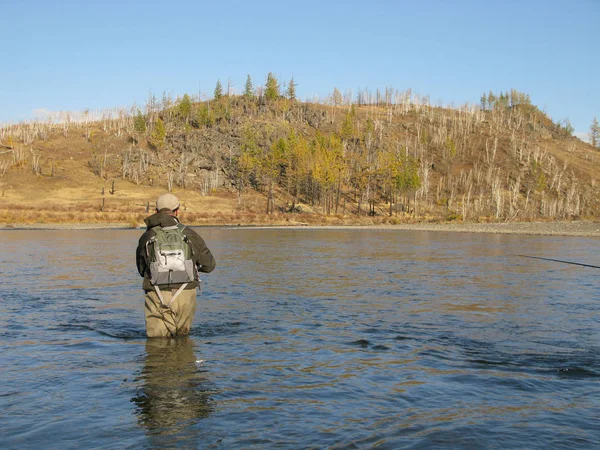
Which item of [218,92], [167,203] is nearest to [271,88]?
[218,92]

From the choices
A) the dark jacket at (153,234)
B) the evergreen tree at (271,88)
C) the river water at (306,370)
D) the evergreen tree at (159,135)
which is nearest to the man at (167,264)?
the dark jacket at (153,234)

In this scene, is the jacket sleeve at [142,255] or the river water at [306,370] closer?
the river water at [306,370]

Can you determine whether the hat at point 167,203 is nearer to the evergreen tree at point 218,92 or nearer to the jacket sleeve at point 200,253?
the jacket sleeve at point 200,253

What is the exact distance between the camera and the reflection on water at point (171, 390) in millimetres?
6082

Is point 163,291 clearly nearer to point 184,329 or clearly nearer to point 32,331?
point 184,329

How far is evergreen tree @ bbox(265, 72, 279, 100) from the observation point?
183m

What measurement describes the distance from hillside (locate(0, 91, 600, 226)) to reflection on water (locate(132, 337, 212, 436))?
68942mm

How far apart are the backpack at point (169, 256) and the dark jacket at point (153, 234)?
0.07 m

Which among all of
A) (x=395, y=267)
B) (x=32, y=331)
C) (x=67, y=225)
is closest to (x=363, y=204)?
(x=67, y=225)

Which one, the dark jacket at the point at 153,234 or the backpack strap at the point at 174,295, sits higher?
the dark jacket at the point at 153,234

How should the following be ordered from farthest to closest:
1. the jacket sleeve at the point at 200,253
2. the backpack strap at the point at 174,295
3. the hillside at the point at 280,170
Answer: the hillside at the point at 280,170
the jacket sleeve at the point at 200,253
the backpack strap at the point at 174,295

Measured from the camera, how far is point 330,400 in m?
6.92

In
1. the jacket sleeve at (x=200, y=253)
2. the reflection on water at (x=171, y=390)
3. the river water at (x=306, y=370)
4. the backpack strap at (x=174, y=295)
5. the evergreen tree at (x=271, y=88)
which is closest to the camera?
the river water at (x=306, y=370)

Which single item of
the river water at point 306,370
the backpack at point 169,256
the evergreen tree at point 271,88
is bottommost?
the river water at point 306,370
